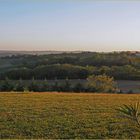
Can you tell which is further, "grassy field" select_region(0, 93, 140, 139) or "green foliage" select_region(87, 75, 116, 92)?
"green foliage" select_region(87, 75, 116, 92)

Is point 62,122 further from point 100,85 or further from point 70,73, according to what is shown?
point 70,73

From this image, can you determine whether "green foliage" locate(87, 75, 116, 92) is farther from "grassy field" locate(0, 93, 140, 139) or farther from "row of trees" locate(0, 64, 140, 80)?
"grassy field" locate(0, 93, 140, 139)

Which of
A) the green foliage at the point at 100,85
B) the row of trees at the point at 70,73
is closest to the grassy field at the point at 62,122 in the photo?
the green foliage at the point at 100,85

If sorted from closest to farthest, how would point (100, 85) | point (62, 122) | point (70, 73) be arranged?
point (62, 122) < point (100, 85) < point (70, 73)

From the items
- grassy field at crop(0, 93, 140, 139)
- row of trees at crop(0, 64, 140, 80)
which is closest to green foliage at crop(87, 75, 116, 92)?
row of trees at crop(0, 64, 140, 80)

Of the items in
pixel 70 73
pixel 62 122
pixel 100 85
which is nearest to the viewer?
pixel 62 122

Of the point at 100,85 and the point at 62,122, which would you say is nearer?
the point at 62,122

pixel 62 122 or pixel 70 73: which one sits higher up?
pixel 62 122

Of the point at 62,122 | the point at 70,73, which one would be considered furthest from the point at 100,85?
the point at 62,122

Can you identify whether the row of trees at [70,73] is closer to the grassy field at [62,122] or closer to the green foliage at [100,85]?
the green foliage at [100,85]

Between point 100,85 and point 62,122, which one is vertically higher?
point 62,122

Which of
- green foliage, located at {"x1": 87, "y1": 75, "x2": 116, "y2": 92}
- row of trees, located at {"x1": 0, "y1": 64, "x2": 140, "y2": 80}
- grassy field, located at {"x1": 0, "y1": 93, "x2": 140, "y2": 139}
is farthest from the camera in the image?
row of trees, located at {"x1": 0, "y1": 64, "x2": 140, "y2": 80}

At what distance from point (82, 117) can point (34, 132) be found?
13.1ft

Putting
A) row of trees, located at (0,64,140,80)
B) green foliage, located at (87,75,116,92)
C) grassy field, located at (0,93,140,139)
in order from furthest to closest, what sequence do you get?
row of trees, located at (0,64,140,80), green foliage, located at (87,75,116,92), grassy field, located at (0,93,140,139)
